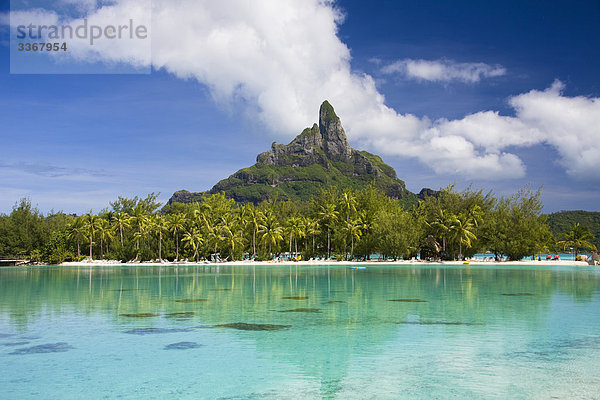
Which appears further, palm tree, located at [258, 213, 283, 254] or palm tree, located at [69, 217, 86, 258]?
palm tree, located at [258, 213, 283, 254]

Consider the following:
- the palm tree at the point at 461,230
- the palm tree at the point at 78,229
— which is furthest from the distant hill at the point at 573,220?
the palm tree at the point at 78,229

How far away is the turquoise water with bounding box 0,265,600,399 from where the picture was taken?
372 inches

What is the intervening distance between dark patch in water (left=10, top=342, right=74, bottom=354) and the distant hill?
12923 centimetres

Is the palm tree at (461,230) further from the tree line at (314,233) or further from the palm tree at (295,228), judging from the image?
the palm tree at (295,228)

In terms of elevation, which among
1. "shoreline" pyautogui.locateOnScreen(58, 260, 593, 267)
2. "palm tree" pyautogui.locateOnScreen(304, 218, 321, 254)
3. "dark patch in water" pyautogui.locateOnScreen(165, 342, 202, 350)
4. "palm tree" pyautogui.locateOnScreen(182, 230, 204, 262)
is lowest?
"shoreline" pyautogui.locateOnScreen(58, 260, 593, 267)

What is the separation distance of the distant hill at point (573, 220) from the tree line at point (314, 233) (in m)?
45.6

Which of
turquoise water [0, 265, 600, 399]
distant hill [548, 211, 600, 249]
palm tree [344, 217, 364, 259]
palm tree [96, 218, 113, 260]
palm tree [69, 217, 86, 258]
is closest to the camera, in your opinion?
turquoise water [0, 265, 600, 399]

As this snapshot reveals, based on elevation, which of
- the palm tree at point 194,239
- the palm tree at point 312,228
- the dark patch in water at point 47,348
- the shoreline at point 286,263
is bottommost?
the shoreline at point 286,263

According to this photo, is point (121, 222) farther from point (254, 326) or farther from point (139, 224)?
point (254, 326)

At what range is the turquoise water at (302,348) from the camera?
946cm

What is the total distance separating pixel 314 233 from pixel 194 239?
20.0 metres

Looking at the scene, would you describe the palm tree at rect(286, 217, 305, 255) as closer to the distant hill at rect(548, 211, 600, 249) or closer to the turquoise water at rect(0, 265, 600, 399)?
the turquoise water at rect(0, 265, 600, 399)

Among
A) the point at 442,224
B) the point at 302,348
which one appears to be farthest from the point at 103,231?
the point at 302,348

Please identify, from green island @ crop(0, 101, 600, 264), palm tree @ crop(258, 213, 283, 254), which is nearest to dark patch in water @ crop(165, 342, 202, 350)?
green island @ crop(0, 101, 600, 264)
